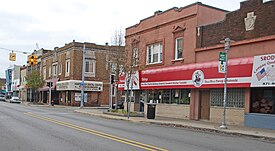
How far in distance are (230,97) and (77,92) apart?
102 feet

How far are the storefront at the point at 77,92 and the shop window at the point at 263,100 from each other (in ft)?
106

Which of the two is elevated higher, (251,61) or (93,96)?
(251,61)

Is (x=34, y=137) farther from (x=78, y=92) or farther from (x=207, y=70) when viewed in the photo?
(x=78, y=92)

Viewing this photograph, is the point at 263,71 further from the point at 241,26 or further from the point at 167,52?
the point at 167,52

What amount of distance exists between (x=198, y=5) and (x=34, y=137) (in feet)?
52.1

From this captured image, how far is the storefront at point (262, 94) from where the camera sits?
58.4ft

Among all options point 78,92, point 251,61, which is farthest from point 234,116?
point 78,92

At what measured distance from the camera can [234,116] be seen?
20.2 m

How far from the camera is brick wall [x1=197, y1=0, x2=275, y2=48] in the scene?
1862cm

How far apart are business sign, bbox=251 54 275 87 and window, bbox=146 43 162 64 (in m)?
10.5

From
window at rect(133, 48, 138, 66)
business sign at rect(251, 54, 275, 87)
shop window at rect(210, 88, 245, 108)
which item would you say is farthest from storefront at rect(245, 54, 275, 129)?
window at rect(133, 48, 138, 66)

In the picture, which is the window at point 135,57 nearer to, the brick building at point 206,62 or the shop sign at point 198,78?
the brick building at point 206,62

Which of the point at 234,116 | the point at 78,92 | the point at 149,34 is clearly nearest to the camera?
the point at 234,116

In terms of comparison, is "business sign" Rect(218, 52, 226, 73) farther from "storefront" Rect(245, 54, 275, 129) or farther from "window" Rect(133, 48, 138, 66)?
"window" Rect(133, 48, 138, 66)
